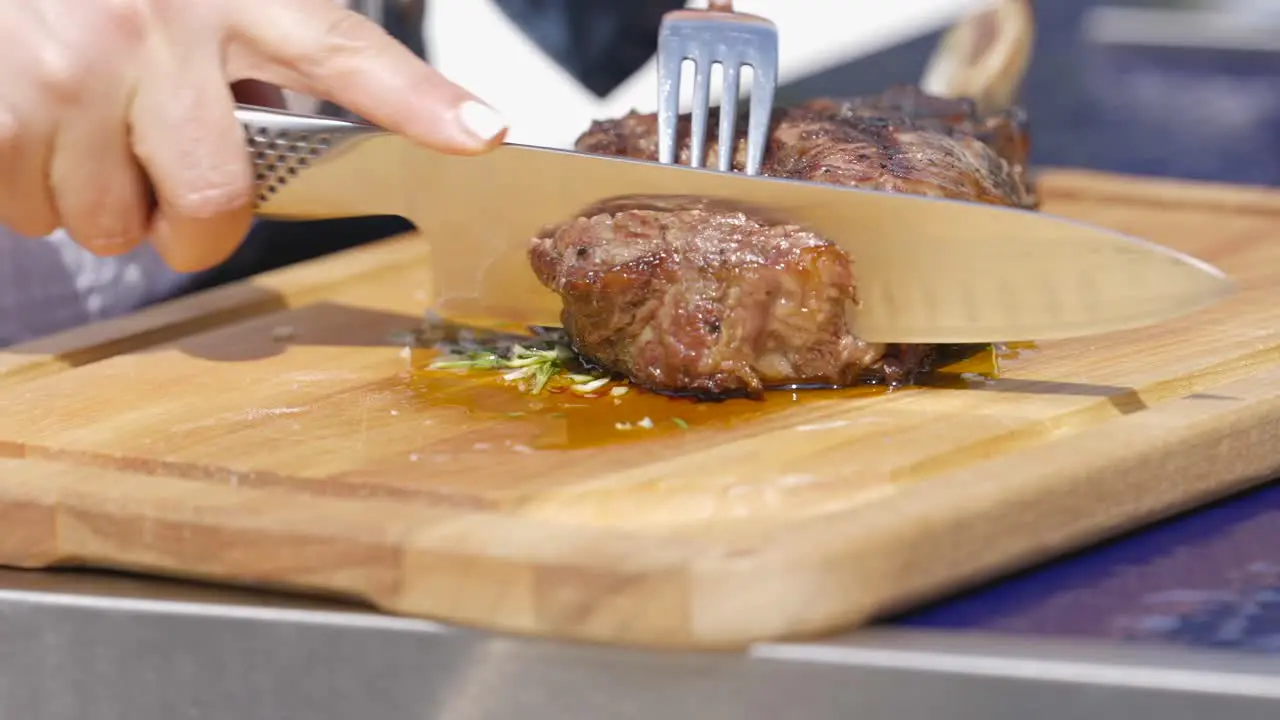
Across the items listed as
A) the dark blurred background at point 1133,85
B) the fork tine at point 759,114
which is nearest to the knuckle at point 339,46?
the fork tine at point 759,114

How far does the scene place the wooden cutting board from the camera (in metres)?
1.51

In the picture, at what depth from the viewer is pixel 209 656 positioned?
1.62m

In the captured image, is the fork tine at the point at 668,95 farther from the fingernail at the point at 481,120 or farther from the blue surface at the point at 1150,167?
the blue surface at the point at 1150,167

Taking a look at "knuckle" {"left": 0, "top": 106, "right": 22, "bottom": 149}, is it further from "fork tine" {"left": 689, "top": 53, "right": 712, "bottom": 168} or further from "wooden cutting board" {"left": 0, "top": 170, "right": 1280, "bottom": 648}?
"fork tine" {"left": 689, "top": 53, "right": 712, "bottom": 168}

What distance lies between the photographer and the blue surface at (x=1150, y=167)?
1.57 meters

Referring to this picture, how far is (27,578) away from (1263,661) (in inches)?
51.1

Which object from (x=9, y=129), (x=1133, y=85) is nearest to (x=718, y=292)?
(x=9, y=129)

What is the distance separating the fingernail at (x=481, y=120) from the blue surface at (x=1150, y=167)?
2.62 feet

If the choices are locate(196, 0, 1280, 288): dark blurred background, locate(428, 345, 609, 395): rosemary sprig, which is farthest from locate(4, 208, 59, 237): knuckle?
locate(196, 0, 1280, 288): dark blurred background

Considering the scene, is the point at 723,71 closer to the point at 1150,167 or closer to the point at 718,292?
the point at 718,292

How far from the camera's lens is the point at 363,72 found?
203cm

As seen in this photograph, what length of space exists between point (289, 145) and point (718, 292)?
61 cm

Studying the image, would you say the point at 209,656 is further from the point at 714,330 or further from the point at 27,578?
the point at 714,330

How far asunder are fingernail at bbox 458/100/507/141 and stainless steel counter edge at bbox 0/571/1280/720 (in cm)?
64
